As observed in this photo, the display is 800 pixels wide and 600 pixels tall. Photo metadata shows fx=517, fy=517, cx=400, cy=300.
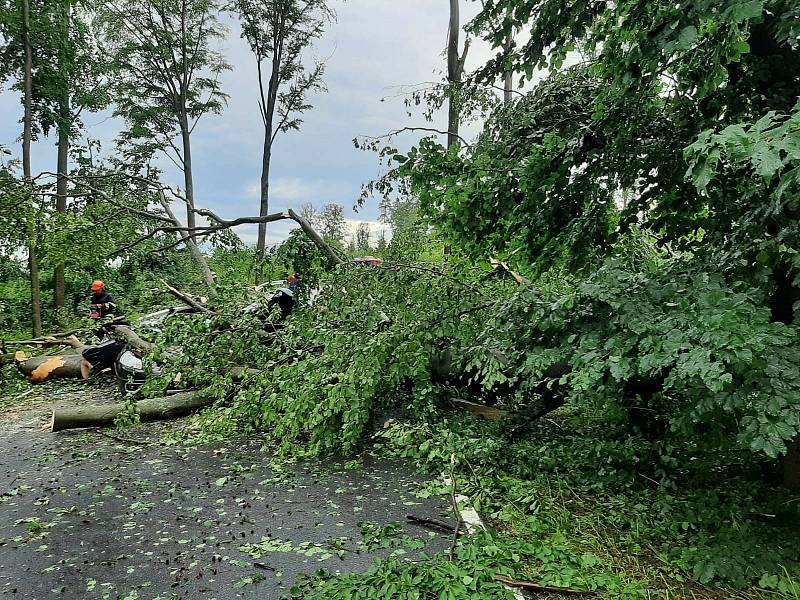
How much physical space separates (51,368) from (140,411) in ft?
11.4

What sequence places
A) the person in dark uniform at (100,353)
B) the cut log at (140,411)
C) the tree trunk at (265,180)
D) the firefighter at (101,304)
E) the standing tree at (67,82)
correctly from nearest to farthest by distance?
the cut log at (140,411)
the person in dark uniform at (100,353)
the firefighter at (101,304)
the standing tree at (67,82)
the tree trunk at (265,180)

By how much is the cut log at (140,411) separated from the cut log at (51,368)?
2.34 m

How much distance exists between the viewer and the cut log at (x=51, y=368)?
7891mm

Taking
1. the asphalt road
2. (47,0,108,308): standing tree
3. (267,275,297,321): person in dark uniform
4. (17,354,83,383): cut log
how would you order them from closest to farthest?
1. the asphalt road
2. (267,275,297,321): person in dark uniform
3. (17,354,83,383): cut log
4. (47,0,108,308): standing tree

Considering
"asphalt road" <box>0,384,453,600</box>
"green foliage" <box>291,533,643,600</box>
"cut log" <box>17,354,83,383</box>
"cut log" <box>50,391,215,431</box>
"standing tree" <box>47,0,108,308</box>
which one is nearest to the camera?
"green foliage" <box>291,533,643,600</box>

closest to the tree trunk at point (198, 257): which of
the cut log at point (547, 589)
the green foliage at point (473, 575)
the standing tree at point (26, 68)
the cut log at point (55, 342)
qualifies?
the cut log at point (55, 342)

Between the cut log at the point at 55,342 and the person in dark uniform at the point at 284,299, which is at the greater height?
the person in dark uniform at the point at 284,299

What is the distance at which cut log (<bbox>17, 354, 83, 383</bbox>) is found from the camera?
7.89 m

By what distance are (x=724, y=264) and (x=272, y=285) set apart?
4.83 m

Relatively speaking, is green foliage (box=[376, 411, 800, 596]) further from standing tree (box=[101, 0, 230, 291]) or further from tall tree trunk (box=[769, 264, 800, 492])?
standing tree (box=[101, 0, 230, 291])

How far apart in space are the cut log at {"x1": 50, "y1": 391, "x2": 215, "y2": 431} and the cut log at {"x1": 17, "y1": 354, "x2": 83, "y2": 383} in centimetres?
234

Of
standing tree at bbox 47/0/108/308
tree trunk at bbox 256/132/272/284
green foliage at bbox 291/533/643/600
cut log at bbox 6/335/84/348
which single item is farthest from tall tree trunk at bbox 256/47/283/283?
green foliage at bbox 291/533/643/600

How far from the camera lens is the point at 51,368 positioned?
791 cm

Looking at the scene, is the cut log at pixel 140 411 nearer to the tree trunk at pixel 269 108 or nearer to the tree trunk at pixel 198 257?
the tree trunk at pixel 198 257
